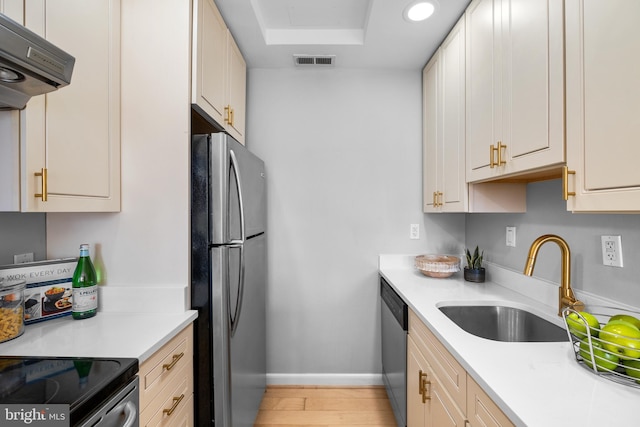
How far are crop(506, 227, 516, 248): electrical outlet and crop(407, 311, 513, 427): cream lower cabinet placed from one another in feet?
2.57

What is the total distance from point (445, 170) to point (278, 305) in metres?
1.53

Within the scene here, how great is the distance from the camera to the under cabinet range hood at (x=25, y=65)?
790mm

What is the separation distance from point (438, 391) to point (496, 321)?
0.55 meters

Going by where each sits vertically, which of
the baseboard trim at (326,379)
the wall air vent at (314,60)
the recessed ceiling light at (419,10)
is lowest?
the baseboard trim at (326,379)

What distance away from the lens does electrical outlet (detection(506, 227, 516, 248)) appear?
178cm

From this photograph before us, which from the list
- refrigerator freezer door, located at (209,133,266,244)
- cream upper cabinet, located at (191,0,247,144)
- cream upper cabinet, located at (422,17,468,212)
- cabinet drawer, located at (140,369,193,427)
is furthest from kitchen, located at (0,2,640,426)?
cabinet drawer, located at (140,369,193,427)

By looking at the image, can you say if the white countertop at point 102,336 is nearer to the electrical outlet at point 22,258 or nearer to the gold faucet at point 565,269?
the electrical outlet at point 22,258

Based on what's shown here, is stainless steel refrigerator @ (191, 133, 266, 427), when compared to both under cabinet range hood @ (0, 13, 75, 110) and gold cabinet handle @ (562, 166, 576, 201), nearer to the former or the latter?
under cabinet range hood @ (0, 13, 75, 110)

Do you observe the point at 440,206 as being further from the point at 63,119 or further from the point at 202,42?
the point at 63,119

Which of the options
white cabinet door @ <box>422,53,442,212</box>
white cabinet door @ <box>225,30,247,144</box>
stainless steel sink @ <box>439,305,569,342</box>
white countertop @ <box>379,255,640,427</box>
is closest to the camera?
white countertop @ <box>379,255,640,427</box>

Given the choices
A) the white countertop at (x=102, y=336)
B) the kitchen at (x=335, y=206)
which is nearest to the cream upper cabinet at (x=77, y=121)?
the white countertop at (x=102, y=336)

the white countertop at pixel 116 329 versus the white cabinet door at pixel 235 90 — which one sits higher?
the white cabinet door at pixel 235 90

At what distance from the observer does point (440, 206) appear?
79.5 inches

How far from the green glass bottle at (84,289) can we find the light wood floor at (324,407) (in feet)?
4.15
